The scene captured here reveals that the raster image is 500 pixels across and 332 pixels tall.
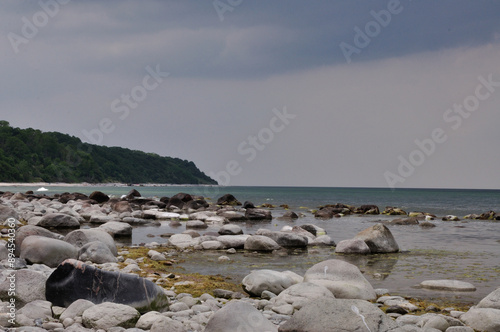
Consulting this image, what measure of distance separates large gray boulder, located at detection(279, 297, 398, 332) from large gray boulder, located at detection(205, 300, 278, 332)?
0.87 ft

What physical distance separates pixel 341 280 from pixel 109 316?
4479 millimetres

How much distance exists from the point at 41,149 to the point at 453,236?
4604 inches

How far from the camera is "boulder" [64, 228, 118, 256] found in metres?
11.3

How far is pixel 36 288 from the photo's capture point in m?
6.83

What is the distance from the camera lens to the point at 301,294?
7625 mm

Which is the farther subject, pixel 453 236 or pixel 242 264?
pixel 453 236

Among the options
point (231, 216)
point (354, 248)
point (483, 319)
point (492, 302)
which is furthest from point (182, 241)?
point (231, 216)

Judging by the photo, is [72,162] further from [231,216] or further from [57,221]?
[57,221]

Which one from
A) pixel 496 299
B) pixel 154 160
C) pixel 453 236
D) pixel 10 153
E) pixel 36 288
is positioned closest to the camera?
pixel 36 288

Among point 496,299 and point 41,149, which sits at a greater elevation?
point 41,149

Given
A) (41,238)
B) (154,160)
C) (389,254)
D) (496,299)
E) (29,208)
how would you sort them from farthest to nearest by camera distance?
(154,160), (29,208), (389,254), (41,238), (496,299)

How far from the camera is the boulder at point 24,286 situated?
6660mm

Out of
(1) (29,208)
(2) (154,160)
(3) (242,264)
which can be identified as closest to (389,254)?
(3) (242,264)

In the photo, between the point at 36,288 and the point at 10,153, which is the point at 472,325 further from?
the point at 10,153
